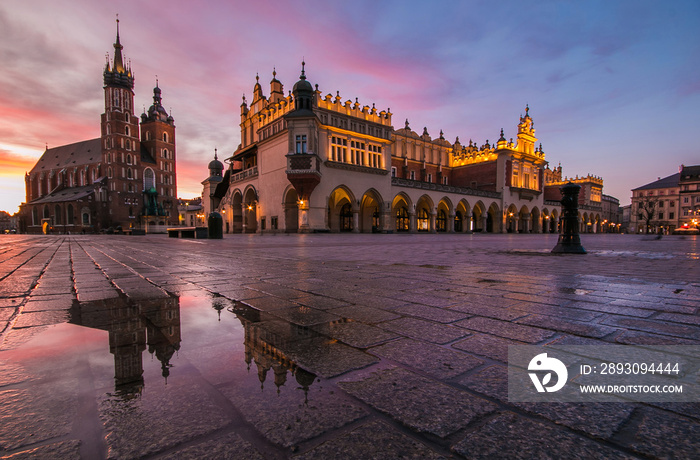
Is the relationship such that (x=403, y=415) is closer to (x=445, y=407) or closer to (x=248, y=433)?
(x=445, y=407)

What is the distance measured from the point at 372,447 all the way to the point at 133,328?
187 cm

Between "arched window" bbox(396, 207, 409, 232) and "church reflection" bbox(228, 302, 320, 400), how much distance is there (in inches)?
1564

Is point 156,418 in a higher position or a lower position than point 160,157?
lower

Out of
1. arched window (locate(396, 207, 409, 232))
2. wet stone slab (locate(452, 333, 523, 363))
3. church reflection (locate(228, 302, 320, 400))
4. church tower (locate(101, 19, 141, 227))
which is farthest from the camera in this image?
church tower (locate(101, 19, 141, 227))

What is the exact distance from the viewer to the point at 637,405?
1.24 metres

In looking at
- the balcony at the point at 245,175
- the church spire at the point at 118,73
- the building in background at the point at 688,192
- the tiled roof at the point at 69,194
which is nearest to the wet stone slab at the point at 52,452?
the balcony at the point at 245,175

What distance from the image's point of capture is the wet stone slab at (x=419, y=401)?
1.13m

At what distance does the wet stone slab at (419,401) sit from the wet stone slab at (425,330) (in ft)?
1.78

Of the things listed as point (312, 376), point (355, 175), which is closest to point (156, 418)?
point (312, 376)

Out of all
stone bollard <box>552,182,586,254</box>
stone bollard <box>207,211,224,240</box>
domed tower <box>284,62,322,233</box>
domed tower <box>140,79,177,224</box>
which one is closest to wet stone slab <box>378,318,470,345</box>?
stone bollard <box>552,182,586,254</box>

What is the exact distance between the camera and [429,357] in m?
1.72

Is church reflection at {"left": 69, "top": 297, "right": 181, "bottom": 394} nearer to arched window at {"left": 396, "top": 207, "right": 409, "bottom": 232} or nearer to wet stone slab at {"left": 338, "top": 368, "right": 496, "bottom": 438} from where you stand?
wet stone slab at {"left": 338, "top": 368, "right": 496, "bottom": 438}

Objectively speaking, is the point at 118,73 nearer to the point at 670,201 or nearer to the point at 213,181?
the point at 213,181

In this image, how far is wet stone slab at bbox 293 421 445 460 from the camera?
3.16 feet
